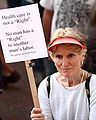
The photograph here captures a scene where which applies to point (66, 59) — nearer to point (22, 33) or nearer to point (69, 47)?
point (69, 47)

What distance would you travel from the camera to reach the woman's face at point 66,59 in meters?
1.82

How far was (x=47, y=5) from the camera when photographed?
8.56ft

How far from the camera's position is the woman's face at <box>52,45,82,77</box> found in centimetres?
182

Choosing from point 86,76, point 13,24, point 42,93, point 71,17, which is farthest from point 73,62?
point 71,17

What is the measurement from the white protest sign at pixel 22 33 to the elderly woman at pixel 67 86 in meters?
0.11

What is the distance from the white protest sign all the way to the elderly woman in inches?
4.2

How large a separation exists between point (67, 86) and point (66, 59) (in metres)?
0.16

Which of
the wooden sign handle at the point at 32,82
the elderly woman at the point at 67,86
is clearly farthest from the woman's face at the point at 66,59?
the wooden sign handle at the point at 32,82

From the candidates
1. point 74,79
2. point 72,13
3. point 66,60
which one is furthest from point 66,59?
point 72,13

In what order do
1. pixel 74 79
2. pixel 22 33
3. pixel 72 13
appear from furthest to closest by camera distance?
pixel 72 13, pixel 74 79, pixel 22 33

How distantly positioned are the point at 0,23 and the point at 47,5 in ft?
2.97

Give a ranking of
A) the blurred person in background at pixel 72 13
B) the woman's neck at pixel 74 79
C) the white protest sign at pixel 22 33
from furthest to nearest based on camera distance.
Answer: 1. the blurred person in background at pixel 72 13
2. the woman's neck at pixel 74 79
3. the white protest sign at pixel 22 33

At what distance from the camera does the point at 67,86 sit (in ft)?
6.20

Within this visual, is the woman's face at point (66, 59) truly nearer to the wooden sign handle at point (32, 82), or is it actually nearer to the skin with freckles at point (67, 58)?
the skin with freckles at point (67, 58)
